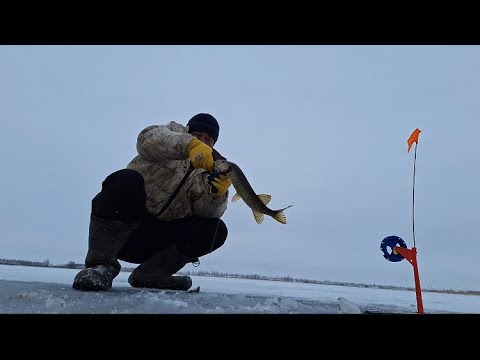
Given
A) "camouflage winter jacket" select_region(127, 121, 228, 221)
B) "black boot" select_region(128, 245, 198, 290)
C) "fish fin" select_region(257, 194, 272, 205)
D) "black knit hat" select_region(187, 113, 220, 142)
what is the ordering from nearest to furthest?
"camouflage winter jacket" select_region(127, 121, 228, 221), "fish fin" select_region(257, 194, 272, 205), "black knit hat" select_region(187, 113, 220, 142), "black boot" select_region(128, 245, 198, 290)

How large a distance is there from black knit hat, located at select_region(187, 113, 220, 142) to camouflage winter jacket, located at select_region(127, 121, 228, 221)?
113 millimetres

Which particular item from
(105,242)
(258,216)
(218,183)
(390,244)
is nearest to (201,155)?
(218,183)

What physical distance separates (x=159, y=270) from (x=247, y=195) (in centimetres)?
A: 128

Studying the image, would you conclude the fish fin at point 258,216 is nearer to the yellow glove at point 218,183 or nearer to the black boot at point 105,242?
the yellow glove at point 218,183

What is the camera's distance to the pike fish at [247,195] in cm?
312

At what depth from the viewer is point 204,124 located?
3557 millimetres

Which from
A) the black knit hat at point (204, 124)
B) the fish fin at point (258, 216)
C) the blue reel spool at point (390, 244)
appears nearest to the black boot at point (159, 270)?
the fish fin at point (258, 216)

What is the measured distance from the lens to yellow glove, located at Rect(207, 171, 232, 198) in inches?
126

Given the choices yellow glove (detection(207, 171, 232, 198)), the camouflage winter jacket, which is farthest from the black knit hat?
yellow glove (detection(207, 171, 232, 198))

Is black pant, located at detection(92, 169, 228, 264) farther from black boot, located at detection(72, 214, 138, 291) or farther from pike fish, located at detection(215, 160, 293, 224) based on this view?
pike fish, located at detection(215, 160, 293, 224)

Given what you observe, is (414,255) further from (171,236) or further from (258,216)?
(171,236)

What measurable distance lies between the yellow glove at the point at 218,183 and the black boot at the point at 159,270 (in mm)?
773
